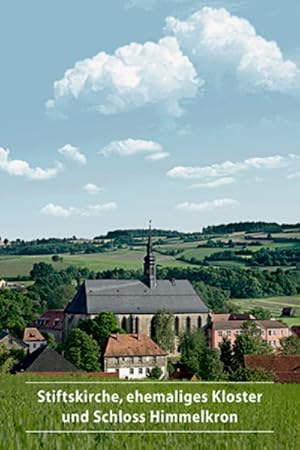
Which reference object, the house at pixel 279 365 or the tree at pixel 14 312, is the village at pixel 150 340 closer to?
the house at pixel 279 365

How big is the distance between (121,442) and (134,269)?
412ft

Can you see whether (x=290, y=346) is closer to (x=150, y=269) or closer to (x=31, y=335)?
(x=31, y=335)

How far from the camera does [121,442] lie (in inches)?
A: 287

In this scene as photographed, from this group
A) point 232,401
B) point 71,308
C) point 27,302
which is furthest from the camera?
point 27,302

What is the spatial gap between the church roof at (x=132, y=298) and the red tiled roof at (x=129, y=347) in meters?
23.8

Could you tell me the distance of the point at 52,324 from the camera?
10244 centimetres

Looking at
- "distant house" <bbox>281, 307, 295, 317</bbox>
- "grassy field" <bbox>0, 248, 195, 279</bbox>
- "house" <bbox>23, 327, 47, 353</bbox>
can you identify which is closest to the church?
"house" <bbox>23, 327, 47, 353</bbox>

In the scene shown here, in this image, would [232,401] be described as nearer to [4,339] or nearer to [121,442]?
[121,442]

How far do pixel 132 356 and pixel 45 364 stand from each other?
21666 mm

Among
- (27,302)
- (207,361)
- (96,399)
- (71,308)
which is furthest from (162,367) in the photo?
(96,399)

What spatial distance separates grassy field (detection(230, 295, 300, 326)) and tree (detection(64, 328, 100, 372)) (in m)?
48.9

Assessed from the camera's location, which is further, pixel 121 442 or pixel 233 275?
pixel 233 275

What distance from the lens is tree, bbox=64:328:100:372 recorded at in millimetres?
63656

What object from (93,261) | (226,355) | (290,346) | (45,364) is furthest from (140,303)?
(45,364)
